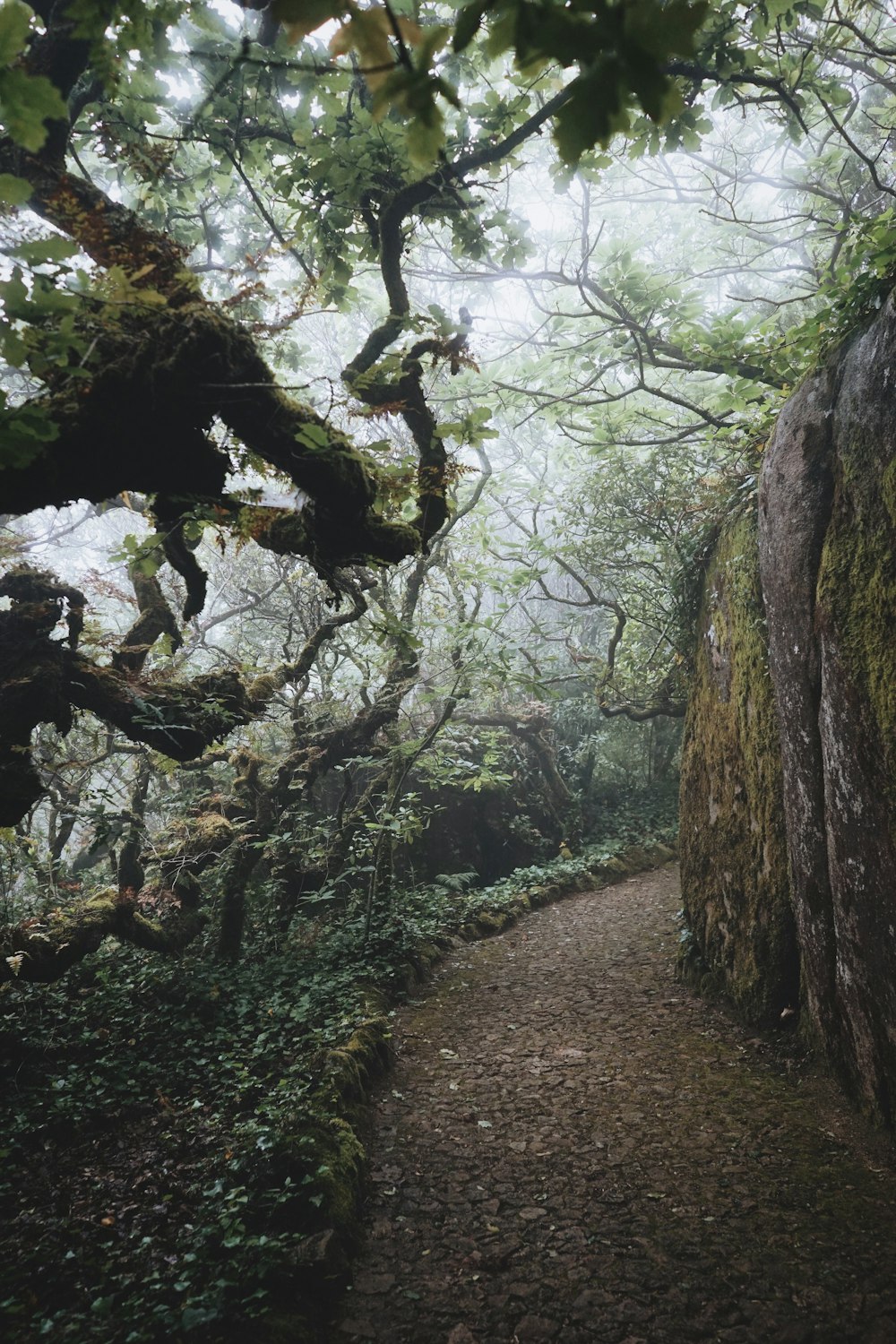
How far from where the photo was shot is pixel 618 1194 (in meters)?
3.17

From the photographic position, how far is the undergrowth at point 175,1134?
8.19 feet

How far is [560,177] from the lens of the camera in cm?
382

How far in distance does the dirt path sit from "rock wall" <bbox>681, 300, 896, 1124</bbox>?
521 mm

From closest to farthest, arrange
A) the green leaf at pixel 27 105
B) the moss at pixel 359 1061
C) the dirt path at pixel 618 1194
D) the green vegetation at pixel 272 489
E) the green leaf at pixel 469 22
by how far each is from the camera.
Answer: the green leaf at pixel 469 22 < the green leaf at pixel 27 105 < the green vegetation at pixel 272 489 < the dirt path at pixel 618 1194 < the moss at pixel 359 1061

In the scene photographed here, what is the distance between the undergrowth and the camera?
8.19 feet

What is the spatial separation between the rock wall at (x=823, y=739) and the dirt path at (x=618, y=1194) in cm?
52

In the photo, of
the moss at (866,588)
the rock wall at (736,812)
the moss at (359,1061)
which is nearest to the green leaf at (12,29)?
the moss at (866,588)

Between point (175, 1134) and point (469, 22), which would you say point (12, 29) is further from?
point (175, 1134)

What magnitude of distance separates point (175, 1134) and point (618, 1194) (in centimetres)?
244

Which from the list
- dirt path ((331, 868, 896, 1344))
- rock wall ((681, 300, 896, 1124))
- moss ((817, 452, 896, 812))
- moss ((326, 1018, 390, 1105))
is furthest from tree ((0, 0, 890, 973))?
dirt path ((331, 868, 896, 1344))

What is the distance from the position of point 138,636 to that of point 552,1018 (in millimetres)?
4914

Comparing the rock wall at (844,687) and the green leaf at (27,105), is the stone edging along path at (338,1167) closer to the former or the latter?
the rock wall at (844,687)

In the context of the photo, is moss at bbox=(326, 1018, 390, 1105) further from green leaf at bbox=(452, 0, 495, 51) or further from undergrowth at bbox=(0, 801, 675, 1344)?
green leaf at bbox=(452, 0, 495, 51)

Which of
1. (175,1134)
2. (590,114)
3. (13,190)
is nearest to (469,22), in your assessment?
(590,114)
